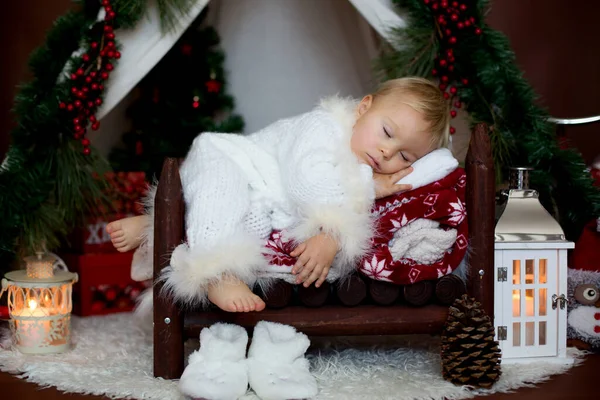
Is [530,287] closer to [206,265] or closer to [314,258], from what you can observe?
[314,258]

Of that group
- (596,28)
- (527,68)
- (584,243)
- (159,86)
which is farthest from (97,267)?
(596,28)

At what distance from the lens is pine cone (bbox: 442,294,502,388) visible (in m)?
1.77

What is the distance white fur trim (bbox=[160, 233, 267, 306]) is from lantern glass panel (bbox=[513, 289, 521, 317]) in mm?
714

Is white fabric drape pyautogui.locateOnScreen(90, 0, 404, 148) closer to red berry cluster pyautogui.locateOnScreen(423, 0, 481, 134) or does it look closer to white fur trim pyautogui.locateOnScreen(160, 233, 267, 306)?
red berry cluster pyautogui.locateOnScreen(423, 0, 481, 134)

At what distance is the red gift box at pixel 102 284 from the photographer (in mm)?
2568

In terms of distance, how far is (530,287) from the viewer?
1.99m

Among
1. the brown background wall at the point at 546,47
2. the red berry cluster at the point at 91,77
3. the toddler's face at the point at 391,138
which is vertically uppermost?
the brown background wall at the point at 546,47

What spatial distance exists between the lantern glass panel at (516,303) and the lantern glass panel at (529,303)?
1.0 inches

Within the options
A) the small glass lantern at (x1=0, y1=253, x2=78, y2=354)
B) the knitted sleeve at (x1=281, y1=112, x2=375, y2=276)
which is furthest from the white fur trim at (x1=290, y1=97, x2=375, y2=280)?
the small glass lantern at (x1=0, y1=253, x2=78, y2=354)

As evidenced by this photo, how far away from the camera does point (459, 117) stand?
8.71 ft

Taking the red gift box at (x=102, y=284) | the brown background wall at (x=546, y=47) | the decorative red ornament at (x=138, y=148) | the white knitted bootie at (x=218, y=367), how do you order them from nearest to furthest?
the white knitted bootie at (x=218, y=367), the red gift box at (x=102, y=284), the decorative red ornament at (x=138, y=148), the brown background wall at (x=546, y=47)

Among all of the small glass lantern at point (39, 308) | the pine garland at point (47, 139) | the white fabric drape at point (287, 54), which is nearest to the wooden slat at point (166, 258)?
the small glass lantern at point (39, 308)

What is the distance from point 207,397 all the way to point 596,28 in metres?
2.55

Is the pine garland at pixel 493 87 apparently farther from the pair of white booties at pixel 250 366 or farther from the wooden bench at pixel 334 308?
the pair of white booties at pixel 250 366
